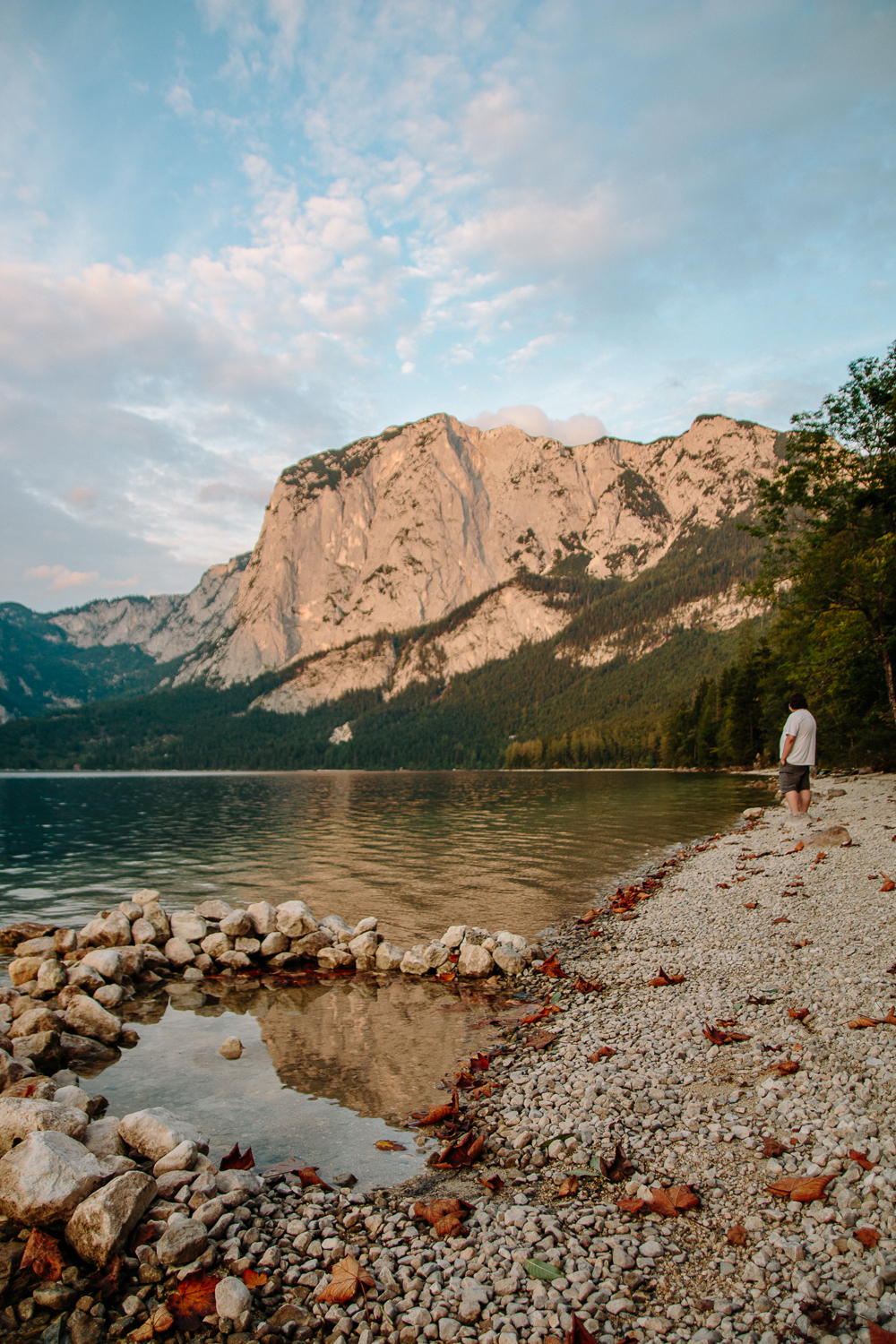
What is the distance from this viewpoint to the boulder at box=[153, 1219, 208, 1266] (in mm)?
4926

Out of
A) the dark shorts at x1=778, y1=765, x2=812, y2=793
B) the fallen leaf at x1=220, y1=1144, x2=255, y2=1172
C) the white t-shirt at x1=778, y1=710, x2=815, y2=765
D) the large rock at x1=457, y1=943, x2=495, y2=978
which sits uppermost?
Result: the white t-shirt at x1=778, y1=710, x2=815, y2=765

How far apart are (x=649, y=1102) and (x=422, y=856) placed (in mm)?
23270

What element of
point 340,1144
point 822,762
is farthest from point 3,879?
point 822,762

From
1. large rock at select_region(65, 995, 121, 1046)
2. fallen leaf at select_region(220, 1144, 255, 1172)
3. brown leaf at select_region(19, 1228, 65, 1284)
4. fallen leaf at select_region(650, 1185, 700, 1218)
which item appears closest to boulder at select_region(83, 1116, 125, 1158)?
fallen leaf at select_region(220, 1144, 255, 1172)

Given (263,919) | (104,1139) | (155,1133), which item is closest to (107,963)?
(263,919)

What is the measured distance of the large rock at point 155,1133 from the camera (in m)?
6.39

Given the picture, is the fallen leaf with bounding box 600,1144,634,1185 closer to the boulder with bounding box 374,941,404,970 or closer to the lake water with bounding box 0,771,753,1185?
the lake water with bounding box 0,771,753,1185

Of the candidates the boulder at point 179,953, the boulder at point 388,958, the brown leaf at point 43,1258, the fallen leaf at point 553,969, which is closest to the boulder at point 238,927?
the boulder at point 179,953

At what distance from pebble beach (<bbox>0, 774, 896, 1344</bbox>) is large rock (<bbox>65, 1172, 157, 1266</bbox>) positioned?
2cm

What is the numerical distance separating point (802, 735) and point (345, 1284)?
17605 mm

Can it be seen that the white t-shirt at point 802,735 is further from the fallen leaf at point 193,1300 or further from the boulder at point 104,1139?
the fallen leaf at point 193,1300

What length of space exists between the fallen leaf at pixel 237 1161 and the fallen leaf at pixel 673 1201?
3977mm

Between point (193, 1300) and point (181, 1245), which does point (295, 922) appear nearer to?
point (181, 1245)

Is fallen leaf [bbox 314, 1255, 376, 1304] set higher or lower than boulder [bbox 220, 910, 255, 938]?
higher
